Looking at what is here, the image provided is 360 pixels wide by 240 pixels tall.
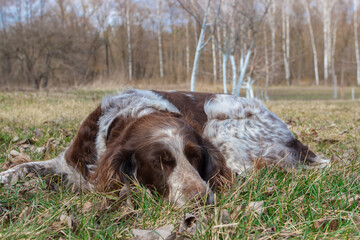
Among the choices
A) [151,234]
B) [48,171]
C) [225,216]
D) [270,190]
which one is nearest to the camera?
[151,234]

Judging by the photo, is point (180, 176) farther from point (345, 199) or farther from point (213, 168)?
point (345, 199)

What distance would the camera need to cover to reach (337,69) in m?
37.0

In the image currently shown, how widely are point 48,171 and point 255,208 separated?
5.56ft

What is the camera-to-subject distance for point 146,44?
33719 mm

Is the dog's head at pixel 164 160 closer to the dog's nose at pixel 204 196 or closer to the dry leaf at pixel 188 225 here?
the dog's nose at pixel 204 196

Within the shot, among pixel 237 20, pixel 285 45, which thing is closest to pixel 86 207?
pixel 237 20

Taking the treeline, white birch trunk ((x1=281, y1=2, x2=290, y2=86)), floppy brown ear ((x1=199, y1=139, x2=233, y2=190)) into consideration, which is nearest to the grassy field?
floppy brown ear ((x1=199, y1=139, x2=233, y2=190))

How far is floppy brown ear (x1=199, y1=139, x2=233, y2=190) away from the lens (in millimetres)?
2314

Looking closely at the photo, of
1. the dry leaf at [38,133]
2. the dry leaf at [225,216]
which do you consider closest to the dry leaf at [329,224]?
the dry leaf at [225,216]

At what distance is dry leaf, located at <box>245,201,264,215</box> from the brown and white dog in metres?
0.25

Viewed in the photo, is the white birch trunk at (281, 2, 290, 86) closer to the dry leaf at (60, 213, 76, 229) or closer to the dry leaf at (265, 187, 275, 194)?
the dry leaf at (265, 187, 275, 194)

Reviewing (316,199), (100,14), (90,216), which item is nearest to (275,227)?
(316,199)

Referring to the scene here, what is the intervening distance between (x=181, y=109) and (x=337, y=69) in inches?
1500

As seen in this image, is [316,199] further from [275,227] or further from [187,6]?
[187,6]
